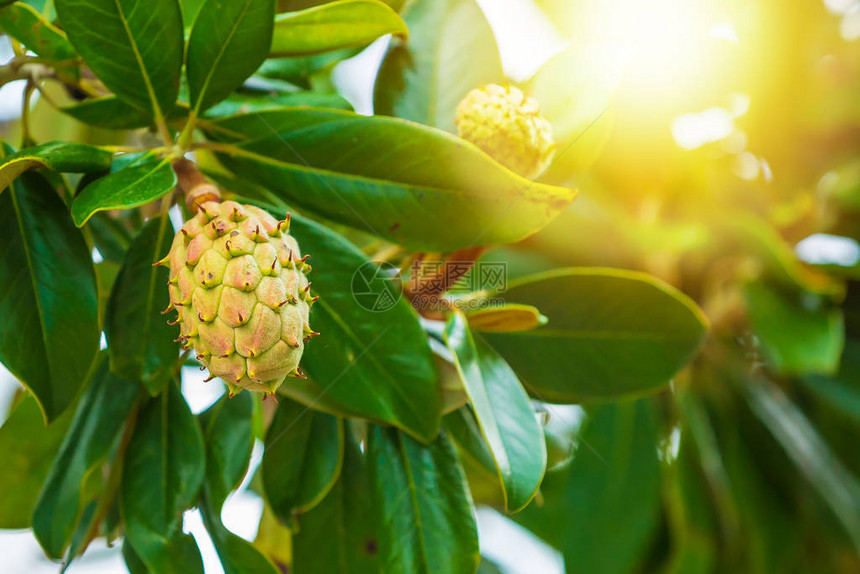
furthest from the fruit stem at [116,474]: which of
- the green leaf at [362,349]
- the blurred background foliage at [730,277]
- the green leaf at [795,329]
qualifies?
the green leaf at [795,329]

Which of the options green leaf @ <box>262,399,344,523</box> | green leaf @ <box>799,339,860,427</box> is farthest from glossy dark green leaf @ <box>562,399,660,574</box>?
green leaf @ <box>262,399,344,523</box>

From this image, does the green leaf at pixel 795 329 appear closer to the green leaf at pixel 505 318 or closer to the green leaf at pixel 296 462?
the green leaf at pixel 505 318

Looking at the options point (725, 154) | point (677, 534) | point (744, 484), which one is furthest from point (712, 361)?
point (725, 154)

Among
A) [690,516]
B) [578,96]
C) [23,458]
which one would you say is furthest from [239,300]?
[690,516]

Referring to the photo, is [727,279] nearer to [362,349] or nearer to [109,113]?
[362,349]

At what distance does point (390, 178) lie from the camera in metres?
0.59

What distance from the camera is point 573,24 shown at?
1.54m

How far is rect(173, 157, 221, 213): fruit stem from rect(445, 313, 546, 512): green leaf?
222 millimetres

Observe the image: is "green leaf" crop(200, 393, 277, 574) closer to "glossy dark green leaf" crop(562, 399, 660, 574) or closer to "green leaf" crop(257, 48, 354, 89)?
"green leaf" crop(257, 48, 354, 89)

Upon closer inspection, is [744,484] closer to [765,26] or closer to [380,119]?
[765,26]

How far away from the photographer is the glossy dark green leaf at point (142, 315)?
1.98 feet

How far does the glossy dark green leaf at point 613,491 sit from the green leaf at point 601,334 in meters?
0.62

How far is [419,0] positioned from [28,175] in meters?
0.45

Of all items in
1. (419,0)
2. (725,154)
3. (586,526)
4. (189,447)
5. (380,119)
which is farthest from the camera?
(725,154)
